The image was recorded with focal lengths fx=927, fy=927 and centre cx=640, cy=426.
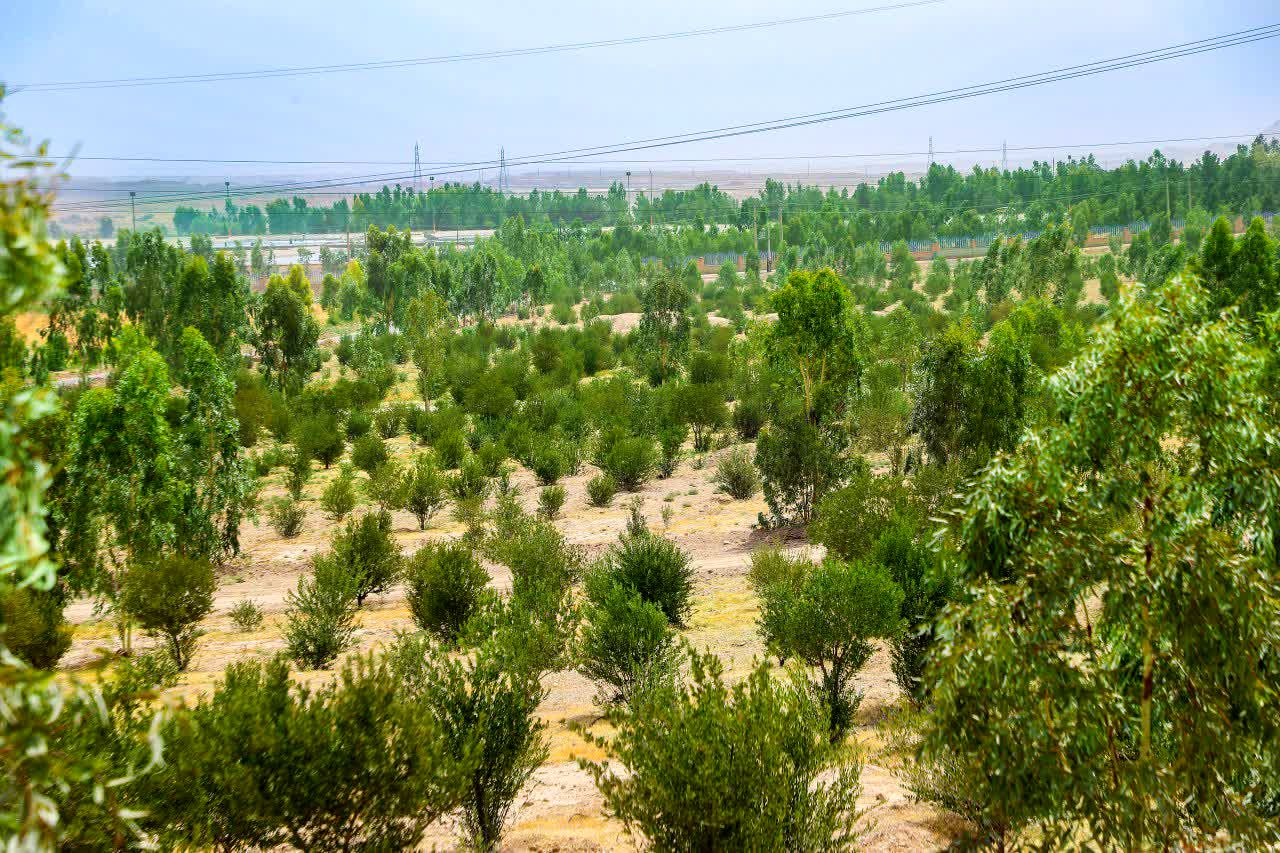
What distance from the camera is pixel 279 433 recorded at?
124 feet

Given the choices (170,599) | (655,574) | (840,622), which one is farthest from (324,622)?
(840,622)

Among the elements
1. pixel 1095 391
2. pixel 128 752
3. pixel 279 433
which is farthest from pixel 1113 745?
pixel 279 433

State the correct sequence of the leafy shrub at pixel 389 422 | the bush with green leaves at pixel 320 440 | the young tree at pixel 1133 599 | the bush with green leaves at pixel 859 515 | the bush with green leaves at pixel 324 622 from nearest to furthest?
the young tree at pixel 1133 599 < the bush with green leaves at pixel 324 622 < the bush with green leaves at pixel 859 515 < the bush with green leaves at pixel 320 440 < the leafy shrub at pixel 389 422

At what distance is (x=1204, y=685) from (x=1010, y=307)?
208 ft

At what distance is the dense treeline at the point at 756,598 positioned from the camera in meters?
5.48

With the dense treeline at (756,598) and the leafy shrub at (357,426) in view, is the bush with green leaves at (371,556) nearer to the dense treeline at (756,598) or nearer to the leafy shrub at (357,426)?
the dense treeline at (756,598)

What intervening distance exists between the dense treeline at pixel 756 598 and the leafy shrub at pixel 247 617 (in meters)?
0.06

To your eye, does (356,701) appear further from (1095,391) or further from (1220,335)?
(1220,335)

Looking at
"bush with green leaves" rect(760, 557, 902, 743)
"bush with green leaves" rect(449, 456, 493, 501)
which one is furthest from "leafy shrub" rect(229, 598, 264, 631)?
"bush with green leaves" rect(760, 557, 902, 743)

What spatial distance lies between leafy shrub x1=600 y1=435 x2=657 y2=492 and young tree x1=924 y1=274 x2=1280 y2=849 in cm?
2540

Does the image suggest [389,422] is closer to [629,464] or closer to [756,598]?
[629,464]

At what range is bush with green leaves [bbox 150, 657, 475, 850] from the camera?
22.8ft

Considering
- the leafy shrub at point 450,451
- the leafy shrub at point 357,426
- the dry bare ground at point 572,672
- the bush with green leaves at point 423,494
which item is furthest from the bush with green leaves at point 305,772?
the leafy shrub at point 357,426

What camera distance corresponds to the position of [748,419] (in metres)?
38.0
